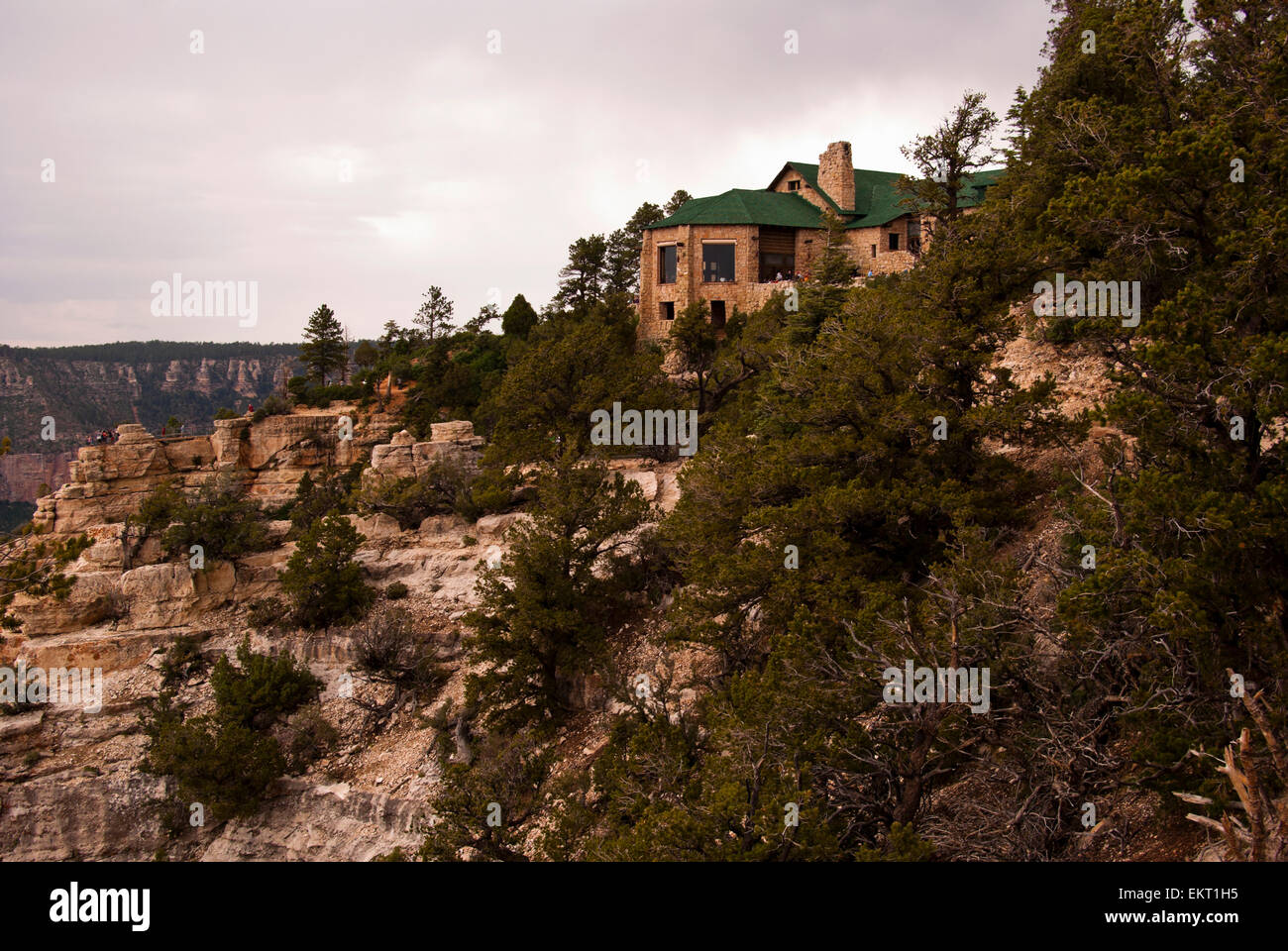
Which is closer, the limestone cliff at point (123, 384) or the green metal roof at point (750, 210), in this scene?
the green metal roof at point (750, 210)

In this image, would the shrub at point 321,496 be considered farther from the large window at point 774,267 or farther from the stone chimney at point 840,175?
the stone chimney at point 840,175

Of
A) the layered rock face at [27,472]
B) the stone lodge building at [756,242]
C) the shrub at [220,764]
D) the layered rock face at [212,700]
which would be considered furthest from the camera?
the layered rock face at [27,472]

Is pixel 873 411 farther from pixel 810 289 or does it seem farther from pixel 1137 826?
pixel 810 289

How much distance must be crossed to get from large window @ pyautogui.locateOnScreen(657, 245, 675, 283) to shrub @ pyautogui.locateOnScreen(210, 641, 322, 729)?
93.1ft

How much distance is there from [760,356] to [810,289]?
166 inches

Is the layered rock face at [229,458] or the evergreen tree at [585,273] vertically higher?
the evergreen tree at [585,273]

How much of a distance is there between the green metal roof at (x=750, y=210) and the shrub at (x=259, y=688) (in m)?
30.5

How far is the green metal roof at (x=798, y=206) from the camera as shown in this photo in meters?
44.8

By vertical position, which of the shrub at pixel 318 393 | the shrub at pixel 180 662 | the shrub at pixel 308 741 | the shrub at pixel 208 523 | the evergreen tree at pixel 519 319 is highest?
the evergreen tree at pixel 519 319

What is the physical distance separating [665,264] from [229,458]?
1162 inches

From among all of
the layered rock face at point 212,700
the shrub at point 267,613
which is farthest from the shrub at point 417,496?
the shrub at point 267,613

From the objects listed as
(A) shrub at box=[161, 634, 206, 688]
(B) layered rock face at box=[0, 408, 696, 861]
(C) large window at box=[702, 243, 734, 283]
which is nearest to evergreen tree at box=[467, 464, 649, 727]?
(B) layered rock face at box=[0, 408, 696, 861]
